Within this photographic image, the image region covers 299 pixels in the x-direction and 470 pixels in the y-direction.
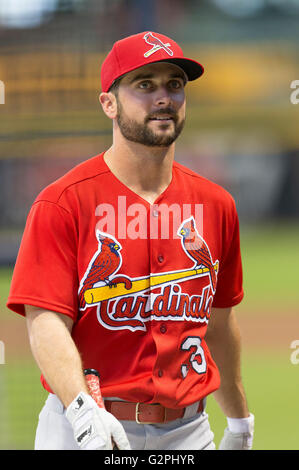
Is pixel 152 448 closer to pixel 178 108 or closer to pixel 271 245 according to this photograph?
pixel 178 108

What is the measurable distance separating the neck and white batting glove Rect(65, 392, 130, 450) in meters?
0.81

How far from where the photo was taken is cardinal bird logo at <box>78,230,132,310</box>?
2.63 m

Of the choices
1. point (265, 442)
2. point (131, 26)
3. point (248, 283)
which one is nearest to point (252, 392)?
point (265, 442)

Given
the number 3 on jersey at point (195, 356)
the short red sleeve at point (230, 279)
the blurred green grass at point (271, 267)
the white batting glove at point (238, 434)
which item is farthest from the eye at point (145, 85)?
the blurred green grass at point (271, 267)

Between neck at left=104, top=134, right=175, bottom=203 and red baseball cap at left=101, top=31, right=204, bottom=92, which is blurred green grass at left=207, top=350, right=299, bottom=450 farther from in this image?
red baseball cap at left=101, top=31, right=204, bottom=92

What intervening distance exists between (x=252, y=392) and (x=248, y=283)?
24.0 feet

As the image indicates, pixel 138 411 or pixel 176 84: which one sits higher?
pixel 176 84

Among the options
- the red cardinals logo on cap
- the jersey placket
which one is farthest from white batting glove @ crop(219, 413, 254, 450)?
the red cardinals logo on cap

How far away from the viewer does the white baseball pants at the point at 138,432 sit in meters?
2.73

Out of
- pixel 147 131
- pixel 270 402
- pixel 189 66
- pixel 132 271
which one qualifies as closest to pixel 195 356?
pixel 132 271

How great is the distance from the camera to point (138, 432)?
2.74 metres

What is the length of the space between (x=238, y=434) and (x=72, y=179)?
54.5 inches

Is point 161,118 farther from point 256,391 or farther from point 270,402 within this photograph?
point 256,391

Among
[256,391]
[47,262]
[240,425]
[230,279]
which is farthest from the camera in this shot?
[256,391]
